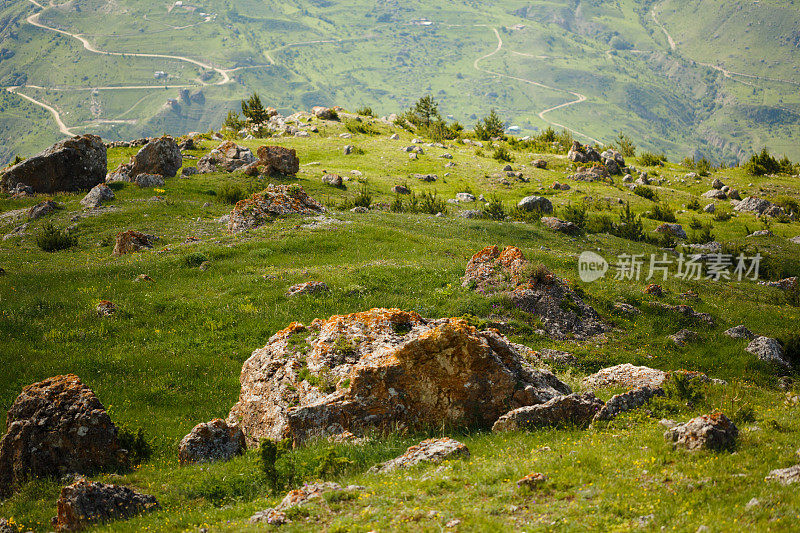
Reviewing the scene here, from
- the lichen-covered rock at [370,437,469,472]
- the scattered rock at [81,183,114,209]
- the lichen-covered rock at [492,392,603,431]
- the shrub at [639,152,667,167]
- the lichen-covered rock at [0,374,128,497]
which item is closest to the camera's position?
the lichen-covered rock at [370,437,469,472]

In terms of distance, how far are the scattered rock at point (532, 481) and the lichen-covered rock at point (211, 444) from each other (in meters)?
8.09

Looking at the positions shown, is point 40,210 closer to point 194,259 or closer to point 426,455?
point 194,259

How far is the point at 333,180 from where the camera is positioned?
167ft

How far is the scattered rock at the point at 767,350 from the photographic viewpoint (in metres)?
21.0

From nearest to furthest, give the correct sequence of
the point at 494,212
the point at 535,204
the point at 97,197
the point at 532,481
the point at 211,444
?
1. the point at 532,481
2. the point at 211,444
3. the point at 97,197
4. the point at 494,212
5. the point at 535,204

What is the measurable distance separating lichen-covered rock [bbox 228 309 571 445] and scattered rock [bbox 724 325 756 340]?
13579 mm

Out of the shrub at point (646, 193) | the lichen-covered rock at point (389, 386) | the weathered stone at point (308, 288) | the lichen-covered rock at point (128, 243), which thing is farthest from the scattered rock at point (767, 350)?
the shrub at point (646, 193)

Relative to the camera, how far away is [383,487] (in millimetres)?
9648

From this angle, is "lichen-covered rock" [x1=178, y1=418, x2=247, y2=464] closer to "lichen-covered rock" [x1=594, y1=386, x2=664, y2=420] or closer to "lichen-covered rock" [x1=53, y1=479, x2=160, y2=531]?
"lichen-covered rock" [x1=53, y1=479, x2=160, y2=531]

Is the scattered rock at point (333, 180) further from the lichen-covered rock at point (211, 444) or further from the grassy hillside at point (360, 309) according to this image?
the lichen-covered rock at point (211, 444)

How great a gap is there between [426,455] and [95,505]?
6.92m

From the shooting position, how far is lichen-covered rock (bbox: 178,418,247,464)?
12.8 metres

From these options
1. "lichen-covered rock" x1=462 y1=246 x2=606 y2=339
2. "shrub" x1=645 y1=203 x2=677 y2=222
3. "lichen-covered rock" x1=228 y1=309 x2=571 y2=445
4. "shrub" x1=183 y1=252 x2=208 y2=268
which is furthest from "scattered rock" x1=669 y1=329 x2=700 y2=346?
"shrub" x1=645 y1=203 x2=677 y2=222

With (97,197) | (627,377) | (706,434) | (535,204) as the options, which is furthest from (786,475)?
(97,197)
